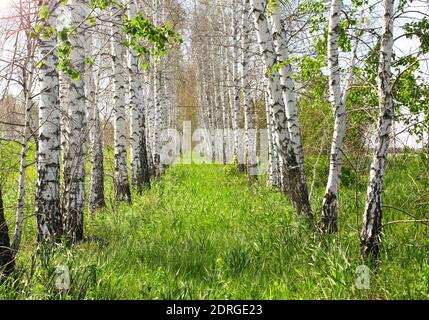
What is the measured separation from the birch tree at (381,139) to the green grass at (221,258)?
0.37m

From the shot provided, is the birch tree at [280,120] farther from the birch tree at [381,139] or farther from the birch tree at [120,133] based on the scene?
the birch tree at [120,133]

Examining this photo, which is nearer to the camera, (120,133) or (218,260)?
(218,260)

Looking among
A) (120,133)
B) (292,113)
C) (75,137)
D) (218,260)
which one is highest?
(292,113)

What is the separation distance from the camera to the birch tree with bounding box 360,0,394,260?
14.3 ft

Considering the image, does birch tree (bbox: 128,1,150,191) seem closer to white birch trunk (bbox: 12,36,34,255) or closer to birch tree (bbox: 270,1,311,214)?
birch tree (bbox: 270,1,311,214)

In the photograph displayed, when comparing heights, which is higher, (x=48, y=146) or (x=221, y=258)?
(x=48, y=146)

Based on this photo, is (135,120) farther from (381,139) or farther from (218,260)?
(381,139)

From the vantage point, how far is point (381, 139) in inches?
172

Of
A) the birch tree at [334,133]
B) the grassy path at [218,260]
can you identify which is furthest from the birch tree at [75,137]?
the birch tree at [334,133]

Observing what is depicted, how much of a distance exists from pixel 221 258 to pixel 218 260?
759 millimetres

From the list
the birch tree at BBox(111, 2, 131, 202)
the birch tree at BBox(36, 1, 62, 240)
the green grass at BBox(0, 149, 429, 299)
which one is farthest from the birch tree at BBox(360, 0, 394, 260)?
the birch tree at BBox(111, 2, 131, 202)

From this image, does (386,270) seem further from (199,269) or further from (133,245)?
(133,245)

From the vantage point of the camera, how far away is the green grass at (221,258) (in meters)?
3.99

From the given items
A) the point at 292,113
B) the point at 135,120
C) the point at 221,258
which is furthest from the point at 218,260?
the point at 135,120
